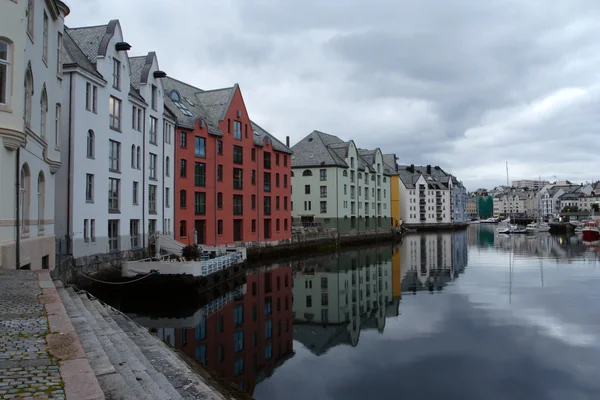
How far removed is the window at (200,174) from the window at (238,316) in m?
19.1

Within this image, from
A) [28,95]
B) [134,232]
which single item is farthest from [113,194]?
[28,95]

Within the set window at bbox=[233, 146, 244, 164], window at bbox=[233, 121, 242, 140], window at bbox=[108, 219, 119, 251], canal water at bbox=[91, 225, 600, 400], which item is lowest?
canal water at bbox=[91, 225, 600, 400]

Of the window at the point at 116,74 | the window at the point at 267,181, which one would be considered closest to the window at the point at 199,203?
the window at the point at 267,181

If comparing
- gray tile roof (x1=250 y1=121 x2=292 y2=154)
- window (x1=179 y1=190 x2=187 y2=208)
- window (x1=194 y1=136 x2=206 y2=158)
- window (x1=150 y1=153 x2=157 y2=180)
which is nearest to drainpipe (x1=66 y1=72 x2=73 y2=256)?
window (x1=150 y1=153 x2=157 y2=180)

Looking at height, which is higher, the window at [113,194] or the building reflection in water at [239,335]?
the window at [113,194]

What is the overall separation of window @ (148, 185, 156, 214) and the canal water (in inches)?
357

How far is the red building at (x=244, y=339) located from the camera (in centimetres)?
1578

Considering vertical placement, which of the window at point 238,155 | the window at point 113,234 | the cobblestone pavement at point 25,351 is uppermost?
the window at point 238,155

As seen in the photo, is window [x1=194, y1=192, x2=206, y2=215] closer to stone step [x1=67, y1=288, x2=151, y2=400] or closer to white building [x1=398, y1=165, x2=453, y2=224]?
stone step [x1=67, y1=288, x2=151, y2=400]

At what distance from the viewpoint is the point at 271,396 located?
13391mm

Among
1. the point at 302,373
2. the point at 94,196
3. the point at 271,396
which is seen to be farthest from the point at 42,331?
the point at 94,196

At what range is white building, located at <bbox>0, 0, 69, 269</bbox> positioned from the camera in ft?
46.0

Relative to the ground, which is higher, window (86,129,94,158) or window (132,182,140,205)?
window (86,129,94,158)

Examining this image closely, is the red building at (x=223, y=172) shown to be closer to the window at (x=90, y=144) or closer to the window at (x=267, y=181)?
the window at (x=267, y=181)
